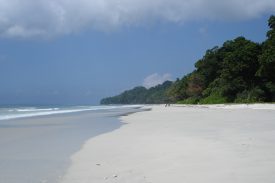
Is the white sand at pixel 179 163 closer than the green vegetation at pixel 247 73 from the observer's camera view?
Yes

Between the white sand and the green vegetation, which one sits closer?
the white sand

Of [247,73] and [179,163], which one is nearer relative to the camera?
[179,163]

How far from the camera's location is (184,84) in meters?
98.1

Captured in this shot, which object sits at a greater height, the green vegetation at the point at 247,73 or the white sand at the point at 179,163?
the green vegetation at the point at 247,73

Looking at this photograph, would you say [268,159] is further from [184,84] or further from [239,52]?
[184,84]

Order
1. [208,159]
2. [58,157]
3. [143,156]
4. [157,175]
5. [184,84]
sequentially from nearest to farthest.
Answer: [157,175], [208,159], [143,156], [58,157], [184,84]

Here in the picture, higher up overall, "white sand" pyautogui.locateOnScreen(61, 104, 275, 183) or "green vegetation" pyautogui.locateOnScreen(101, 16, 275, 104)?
"green vegetation" pyautogui.locateOnScreen(101, 16, 275, 104)

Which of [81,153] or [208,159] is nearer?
A: [208,159]

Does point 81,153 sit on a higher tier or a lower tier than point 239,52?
lower

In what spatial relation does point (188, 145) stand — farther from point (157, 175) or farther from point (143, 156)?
point (157, 175)

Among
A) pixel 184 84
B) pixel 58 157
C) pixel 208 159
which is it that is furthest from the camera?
pixel 184 84

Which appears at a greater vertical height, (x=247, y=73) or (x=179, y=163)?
(x=247, y=73)

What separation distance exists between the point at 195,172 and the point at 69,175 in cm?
221

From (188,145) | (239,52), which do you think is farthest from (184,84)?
(188,145)
